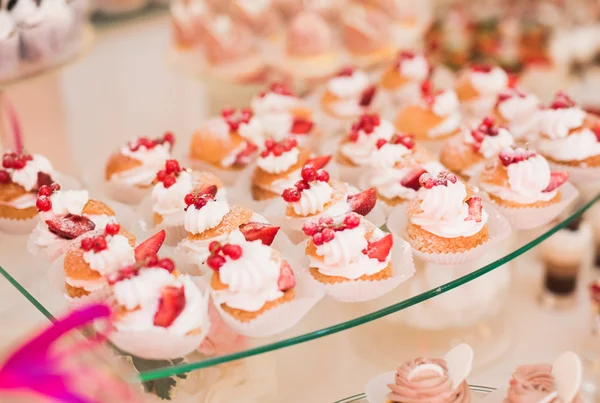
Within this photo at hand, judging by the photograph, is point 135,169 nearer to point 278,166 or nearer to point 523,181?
point 278,166

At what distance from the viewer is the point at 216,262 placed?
1531 millimetres

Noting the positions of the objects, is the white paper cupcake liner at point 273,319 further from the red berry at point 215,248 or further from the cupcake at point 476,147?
the cupcake at point 476,147

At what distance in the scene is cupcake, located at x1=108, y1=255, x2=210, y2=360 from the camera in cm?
144

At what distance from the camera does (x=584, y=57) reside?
3.99m

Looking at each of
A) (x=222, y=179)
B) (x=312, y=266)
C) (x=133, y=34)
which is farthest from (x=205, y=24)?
(x=312, y=266)

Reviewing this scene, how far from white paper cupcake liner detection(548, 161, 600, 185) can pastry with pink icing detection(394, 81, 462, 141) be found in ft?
1.25

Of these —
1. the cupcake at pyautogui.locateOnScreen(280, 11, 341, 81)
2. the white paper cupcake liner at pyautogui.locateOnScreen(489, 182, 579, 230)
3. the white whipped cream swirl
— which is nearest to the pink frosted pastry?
the white whipped cream swirl

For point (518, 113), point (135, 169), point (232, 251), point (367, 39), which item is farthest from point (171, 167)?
point (367, 39)

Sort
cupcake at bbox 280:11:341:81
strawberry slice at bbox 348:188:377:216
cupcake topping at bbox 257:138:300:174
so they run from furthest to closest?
1. cupcake at bbox 280:11:341:81
2. cupcake topping at bbox 257:138:300:174
3. strawberry slice at bbox 348:188:377:216

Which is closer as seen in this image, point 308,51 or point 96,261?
point 96,261

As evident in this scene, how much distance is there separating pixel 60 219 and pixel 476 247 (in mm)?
1017

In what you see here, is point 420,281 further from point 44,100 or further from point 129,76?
point 129,76

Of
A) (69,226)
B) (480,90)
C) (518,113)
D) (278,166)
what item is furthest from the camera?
(480,90)

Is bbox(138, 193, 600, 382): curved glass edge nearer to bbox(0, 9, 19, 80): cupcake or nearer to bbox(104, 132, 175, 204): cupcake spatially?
bbox(104, 132, 175, 204): cupcake
